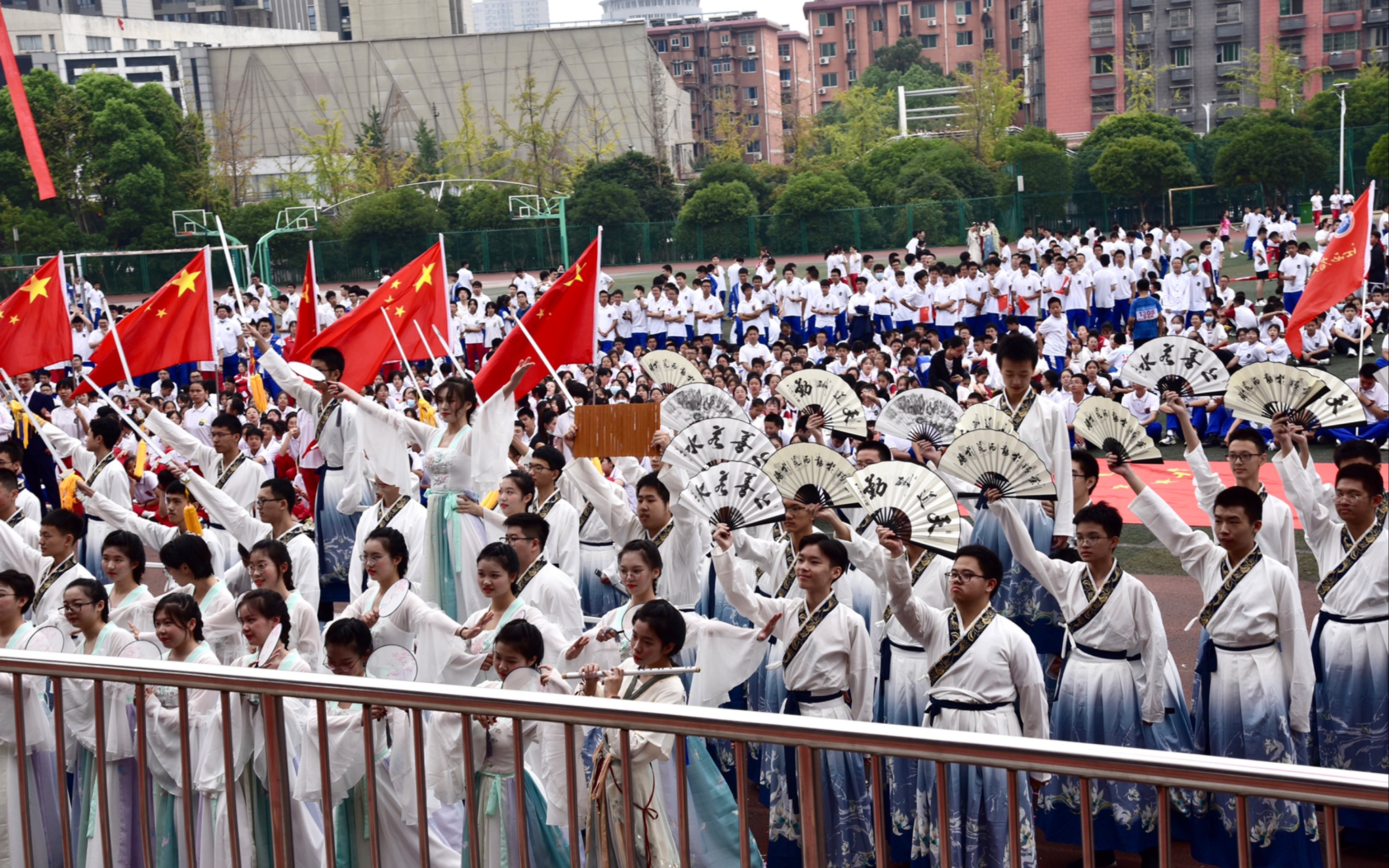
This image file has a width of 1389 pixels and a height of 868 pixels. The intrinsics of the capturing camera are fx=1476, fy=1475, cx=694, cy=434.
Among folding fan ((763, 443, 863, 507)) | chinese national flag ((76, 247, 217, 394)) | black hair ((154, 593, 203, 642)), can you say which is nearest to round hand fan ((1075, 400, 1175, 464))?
folding fan ((763, 443, 863, 507))

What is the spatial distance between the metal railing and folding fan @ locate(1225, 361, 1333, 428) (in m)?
4.19

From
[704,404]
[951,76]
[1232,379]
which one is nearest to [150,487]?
[704,404]

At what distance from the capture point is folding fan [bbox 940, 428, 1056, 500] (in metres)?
6.31

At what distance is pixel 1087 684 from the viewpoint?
19.0ft

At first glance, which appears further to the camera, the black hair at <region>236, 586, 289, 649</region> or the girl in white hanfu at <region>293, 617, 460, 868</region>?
the black hair at <region>236, 586, 289, 649</region>

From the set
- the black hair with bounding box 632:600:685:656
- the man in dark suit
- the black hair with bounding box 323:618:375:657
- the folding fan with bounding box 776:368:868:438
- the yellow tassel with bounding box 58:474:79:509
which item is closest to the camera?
the black hair with bounding box 632:600:685:656

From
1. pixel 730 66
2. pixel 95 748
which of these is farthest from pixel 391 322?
pixel 730 66

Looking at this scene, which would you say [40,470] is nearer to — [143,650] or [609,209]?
[143,650]

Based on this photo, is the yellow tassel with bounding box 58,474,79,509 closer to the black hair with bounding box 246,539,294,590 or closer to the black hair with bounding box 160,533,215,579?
the black hair with bounding box 160,533,215,579

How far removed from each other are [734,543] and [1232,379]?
262cm

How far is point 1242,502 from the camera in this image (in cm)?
567

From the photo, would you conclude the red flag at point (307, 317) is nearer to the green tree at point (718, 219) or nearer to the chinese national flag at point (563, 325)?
the chinese national flag at point (563, 325)

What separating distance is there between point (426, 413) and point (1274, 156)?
27.3 meters

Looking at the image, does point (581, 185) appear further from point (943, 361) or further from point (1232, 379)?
point (1232, 379)
